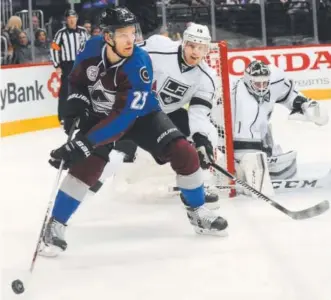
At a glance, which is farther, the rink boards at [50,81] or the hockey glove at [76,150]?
the rink boards at [50,81]

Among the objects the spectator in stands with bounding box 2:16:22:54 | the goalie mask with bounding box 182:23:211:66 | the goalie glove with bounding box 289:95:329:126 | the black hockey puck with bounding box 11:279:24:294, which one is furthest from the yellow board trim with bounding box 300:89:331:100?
the black hockey puck with bounding box 11:279:24:294

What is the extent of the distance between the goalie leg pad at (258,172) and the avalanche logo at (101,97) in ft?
2.89

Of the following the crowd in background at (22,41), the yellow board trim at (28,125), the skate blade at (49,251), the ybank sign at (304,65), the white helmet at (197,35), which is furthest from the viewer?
the ybank sign at (304,65)

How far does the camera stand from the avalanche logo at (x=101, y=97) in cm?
258

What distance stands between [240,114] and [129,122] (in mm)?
1057

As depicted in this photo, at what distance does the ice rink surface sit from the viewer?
2146 millimetres

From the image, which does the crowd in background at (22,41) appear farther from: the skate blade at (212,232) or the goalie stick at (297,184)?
the skate blade at (212,232)

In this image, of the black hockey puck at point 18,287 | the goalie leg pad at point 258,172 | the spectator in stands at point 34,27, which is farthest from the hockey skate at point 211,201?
the spectator in stands at point 34,27

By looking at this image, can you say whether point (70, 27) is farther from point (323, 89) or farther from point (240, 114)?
point (240, 114)

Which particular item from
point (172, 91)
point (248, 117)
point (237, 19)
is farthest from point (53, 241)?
point (237, 19)

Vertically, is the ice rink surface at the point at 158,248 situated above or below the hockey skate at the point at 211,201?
below

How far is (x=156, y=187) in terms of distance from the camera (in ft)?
11.3

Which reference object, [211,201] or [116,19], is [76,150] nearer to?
[116,19]

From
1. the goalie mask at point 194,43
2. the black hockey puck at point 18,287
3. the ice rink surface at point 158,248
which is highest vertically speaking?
the goalie mask at point 194,43
